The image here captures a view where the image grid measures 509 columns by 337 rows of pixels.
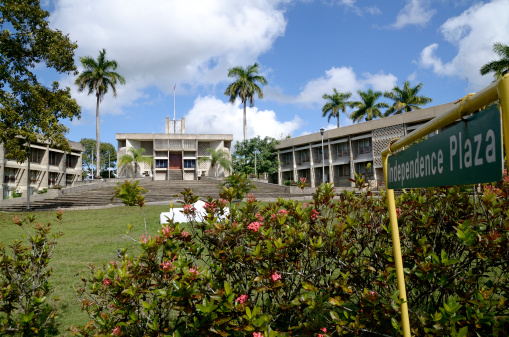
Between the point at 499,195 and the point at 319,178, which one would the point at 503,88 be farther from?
the point at 319,178

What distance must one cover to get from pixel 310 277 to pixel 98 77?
38.3 metres

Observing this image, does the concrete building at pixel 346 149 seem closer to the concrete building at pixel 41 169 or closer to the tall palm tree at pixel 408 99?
the tall palm tree at pixel 408 99

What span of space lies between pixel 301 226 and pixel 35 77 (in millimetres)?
20510

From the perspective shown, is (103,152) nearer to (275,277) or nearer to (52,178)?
(52,178)

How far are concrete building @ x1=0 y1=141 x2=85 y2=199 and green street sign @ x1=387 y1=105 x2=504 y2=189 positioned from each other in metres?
34.8

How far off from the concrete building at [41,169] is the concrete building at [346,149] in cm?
2456

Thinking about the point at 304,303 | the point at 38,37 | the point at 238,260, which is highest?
the point at 38,37

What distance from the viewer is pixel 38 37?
18.0 m

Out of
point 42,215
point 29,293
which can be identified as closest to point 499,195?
point 29,293

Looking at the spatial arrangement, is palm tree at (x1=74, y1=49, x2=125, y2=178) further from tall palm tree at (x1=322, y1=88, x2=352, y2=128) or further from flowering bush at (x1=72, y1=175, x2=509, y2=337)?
flowering bush at (x1=72, y1=175, x2=509, y2=337)

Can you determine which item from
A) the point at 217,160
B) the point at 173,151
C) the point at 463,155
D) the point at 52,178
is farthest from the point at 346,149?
the point at 463,155

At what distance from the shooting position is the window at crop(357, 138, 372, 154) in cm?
3525

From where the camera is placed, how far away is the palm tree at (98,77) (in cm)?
3578

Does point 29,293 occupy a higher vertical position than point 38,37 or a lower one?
lower
